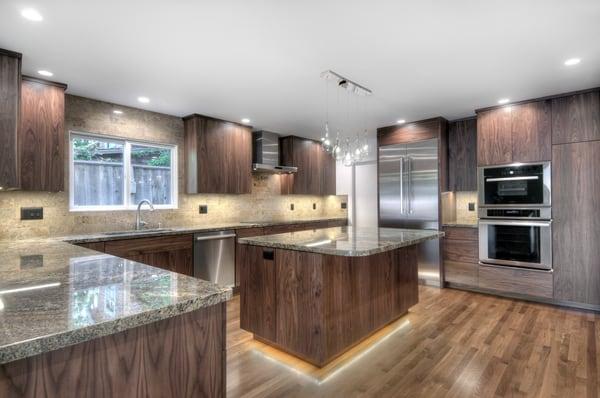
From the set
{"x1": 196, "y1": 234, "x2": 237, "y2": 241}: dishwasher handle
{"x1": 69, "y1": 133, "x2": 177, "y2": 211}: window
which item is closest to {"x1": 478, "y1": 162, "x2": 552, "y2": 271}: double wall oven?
{"x1": 196, "y1": 234, "x2": 237, "y2": 241}: dishwasher handle

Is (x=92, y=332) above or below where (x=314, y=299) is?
above

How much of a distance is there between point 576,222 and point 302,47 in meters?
3.52

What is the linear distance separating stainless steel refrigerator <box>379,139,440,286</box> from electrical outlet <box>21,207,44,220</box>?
4272 mm

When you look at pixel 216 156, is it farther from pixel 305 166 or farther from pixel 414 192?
pixel 414 192

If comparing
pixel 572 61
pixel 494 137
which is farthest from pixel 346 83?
pixel 494 137

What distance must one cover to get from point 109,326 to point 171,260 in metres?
2.85

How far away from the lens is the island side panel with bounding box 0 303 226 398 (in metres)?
0.78

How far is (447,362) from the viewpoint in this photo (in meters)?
2.36

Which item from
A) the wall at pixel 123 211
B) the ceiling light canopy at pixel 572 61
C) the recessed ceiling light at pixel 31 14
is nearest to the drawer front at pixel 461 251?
A: the ceiling light canopy at pixel 572 61

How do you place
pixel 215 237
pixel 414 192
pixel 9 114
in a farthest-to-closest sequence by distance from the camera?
pixel 414 192 < pixel 215 237 < pixel 9 114

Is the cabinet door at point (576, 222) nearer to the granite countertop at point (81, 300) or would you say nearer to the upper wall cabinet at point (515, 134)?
the upper wall cabinet at point (515, 134)

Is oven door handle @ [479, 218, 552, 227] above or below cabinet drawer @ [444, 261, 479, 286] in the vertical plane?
above

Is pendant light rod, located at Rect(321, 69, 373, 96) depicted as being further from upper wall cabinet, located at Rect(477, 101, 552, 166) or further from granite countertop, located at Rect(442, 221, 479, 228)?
granite countertop, located at Rect(442, 221, 479, 228)

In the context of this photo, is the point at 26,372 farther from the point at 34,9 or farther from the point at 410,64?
the point at 410,64
